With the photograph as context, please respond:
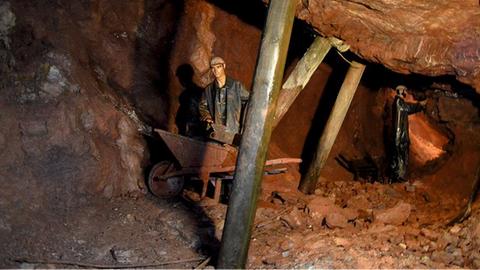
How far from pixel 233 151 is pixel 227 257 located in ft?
6.40

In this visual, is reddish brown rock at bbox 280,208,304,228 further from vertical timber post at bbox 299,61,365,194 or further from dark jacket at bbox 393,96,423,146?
dark jacket at bbox 393,96,423,146

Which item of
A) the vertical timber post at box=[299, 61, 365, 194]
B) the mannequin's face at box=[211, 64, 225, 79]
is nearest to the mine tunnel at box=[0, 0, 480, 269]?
the vertical timber post at box=[299, 61, 365, 194]

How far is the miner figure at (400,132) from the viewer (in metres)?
7.29

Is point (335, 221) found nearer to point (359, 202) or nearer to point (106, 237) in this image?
point (359, 202)

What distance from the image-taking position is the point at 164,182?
233 inches

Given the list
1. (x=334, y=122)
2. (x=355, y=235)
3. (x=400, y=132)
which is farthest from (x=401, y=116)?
(x=355, y=235)

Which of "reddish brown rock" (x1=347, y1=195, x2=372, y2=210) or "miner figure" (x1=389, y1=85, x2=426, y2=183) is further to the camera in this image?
"miner figure" (x1=389, y1=85, x2=426, y2=183)

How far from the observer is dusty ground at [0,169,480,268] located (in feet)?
14.2

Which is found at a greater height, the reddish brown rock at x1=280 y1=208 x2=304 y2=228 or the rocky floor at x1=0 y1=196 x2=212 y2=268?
the reddish brown rock at x1=280 y1=208 x2=304 y2=228

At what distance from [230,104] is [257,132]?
90.7 inches

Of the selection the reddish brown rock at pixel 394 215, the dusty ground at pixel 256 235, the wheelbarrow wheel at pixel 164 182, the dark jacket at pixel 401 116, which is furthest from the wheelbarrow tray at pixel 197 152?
the dark jacket at pixel 401 116

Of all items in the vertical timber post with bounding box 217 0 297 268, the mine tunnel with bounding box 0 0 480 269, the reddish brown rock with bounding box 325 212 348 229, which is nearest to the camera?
the vertical timber post with bounding box 217 0 297 268

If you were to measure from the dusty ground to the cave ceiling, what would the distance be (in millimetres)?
1762

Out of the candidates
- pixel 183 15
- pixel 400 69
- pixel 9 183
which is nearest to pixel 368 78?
pixel 400 69
